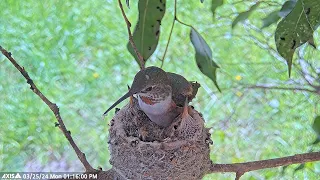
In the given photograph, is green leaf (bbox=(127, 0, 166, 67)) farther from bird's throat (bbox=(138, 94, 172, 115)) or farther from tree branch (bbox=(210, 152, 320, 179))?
tree branch (bbox=(210, 152, 320, 179))

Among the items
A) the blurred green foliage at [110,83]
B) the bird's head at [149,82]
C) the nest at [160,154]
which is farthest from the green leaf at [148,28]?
the blurred green foliage at [110,83]

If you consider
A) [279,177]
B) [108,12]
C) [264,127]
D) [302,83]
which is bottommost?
[279,177]

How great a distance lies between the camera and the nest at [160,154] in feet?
3.30

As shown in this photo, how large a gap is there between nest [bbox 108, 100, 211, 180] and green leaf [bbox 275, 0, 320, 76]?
273mm

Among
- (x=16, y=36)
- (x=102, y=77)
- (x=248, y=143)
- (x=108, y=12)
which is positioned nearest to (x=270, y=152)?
(x=248, y=143)

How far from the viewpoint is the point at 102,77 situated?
9.59ft

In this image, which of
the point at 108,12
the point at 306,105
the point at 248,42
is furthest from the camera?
the point at 108,12

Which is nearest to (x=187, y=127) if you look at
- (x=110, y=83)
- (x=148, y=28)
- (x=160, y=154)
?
(x=160, y=154)

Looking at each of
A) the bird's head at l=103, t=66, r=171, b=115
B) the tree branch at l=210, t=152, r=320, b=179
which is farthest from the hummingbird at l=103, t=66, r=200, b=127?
the tree branch at l=210, t=152, r=320, b=179

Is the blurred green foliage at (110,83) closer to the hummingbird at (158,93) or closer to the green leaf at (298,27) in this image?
the hummingbird at (158,93)

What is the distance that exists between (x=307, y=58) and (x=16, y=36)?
5.24 ft

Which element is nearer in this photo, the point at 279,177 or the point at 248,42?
the point at 279,177

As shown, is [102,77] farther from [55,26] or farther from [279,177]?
[279,177]

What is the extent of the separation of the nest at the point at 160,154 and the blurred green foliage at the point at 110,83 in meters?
1.54
